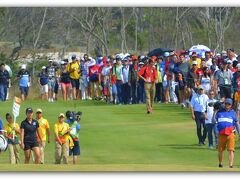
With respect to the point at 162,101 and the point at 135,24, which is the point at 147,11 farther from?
the point at 162,101

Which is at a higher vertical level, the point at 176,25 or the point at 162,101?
the point at 176,25

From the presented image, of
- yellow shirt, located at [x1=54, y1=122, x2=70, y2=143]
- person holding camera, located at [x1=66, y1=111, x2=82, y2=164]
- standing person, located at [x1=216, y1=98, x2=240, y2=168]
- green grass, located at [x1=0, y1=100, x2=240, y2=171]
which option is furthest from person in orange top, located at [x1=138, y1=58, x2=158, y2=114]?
standing person, located at [x1=216, y1=98, x2=240, y2=168]

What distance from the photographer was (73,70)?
1528 inches

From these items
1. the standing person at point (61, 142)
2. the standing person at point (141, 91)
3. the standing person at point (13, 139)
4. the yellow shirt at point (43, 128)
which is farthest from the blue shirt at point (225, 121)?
the standing person at point (141, 91)

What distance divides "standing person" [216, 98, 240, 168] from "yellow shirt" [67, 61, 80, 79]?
1373 centimetres

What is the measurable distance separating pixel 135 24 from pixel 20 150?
24.8 m

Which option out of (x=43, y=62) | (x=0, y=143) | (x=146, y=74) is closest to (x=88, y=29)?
(x=43, y=62)

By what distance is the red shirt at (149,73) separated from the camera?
1346 inches

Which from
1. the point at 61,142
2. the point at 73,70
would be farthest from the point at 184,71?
the point at 61,142

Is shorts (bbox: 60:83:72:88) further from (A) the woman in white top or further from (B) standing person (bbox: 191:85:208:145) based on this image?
(B) standing person (bbox: 191:85:208:145)

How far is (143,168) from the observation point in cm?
2339

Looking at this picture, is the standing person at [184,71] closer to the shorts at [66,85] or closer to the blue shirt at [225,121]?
the shorts at [66,85]

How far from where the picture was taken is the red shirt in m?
34.2

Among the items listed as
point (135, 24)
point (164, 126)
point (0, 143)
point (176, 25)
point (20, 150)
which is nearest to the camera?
point (0, 143)
